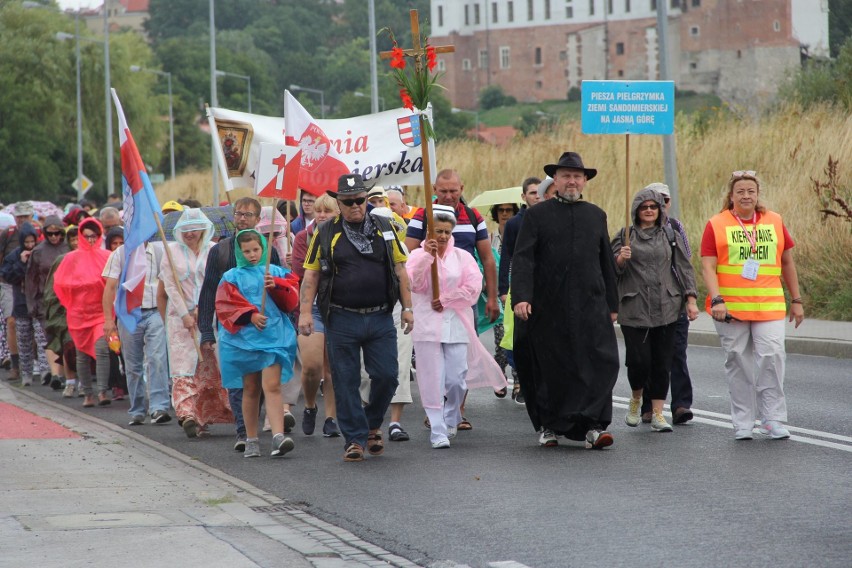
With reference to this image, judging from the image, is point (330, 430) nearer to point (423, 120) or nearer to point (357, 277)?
point (357, 277)

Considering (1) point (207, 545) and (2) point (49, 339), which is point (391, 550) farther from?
(2) point (49, 339)

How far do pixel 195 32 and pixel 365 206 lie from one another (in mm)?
151821

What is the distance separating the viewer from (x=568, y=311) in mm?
9812

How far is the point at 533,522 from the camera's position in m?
7.29

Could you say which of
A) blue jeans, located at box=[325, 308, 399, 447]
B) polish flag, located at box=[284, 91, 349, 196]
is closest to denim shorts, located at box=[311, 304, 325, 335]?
polish flag, located at box=[284, 91, 349, 196]

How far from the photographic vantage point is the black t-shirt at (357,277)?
31.6 feet

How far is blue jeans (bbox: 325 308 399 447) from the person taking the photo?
380 inches

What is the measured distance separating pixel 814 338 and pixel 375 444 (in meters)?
8.66

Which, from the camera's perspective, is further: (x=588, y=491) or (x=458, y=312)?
(x=458, y=312)

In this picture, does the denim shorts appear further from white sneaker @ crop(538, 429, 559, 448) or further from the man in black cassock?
white sneaker @ crop(538, 429, 559, 448)

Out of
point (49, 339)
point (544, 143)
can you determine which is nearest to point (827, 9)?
point (544, 143)

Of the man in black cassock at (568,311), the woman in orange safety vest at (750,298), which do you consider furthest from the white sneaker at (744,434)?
the man in black cassock at (568,311)

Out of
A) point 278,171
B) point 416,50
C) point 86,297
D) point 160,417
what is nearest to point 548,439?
point 416,50

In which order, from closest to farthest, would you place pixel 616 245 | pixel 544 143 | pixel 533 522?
1. pixel 533 522
2. pixel 616 245
3. pixel 544 143
